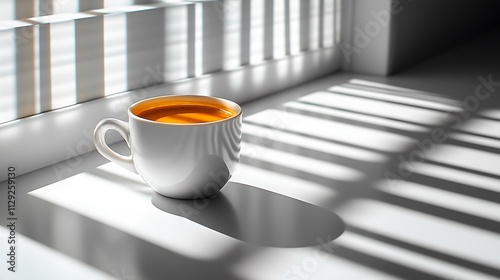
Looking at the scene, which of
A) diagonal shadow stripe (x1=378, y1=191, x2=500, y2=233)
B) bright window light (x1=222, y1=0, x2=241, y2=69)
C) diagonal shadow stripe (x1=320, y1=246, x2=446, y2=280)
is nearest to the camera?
diagonal shadow stripe (x1=320, y1=246, x2=446, y2=280)

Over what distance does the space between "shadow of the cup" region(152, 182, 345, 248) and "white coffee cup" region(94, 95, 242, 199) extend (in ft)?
0.05

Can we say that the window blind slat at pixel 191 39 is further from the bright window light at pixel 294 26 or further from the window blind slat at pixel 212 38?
the bright window light at pixel 294 26

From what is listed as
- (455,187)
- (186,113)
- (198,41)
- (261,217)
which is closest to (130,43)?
(198,41)

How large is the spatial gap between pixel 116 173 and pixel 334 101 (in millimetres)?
458

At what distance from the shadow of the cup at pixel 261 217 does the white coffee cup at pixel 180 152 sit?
16 millimetres

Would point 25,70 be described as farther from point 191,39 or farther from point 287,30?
point 287,30

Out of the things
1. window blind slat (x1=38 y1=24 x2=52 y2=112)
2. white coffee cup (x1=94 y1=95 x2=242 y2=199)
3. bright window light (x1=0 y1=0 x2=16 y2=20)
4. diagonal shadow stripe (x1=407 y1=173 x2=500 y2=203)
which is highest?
bright window light (x1=0 y1=0 x2=16 y2=20)

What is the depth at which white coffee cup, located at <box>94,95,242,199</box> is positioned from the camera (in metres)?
0.73

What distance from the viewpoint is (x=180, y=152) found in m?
0.73

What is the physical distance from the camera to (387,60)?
1.39m

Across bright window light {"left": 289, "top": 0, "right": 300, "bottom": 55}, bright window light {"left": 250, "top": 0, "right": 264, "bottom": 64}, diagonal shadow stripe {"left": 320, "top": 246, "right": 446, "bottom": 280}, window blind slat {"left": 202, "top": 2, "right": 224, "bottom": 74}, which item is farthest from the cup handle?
bright window light {"left": 289, "top": 0, "right": 300, "bottom": 55}

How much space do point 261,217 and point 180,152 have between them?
4.3 inches

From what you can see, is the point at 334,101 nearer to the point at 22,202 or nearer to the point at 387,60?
the point at 387,60

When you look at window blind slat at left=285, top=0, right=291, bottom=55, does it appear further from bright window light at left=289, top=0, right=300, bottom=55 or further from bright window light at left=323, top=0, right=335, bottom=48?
bright window light at left=323, top=0, right=335, bottom=48
